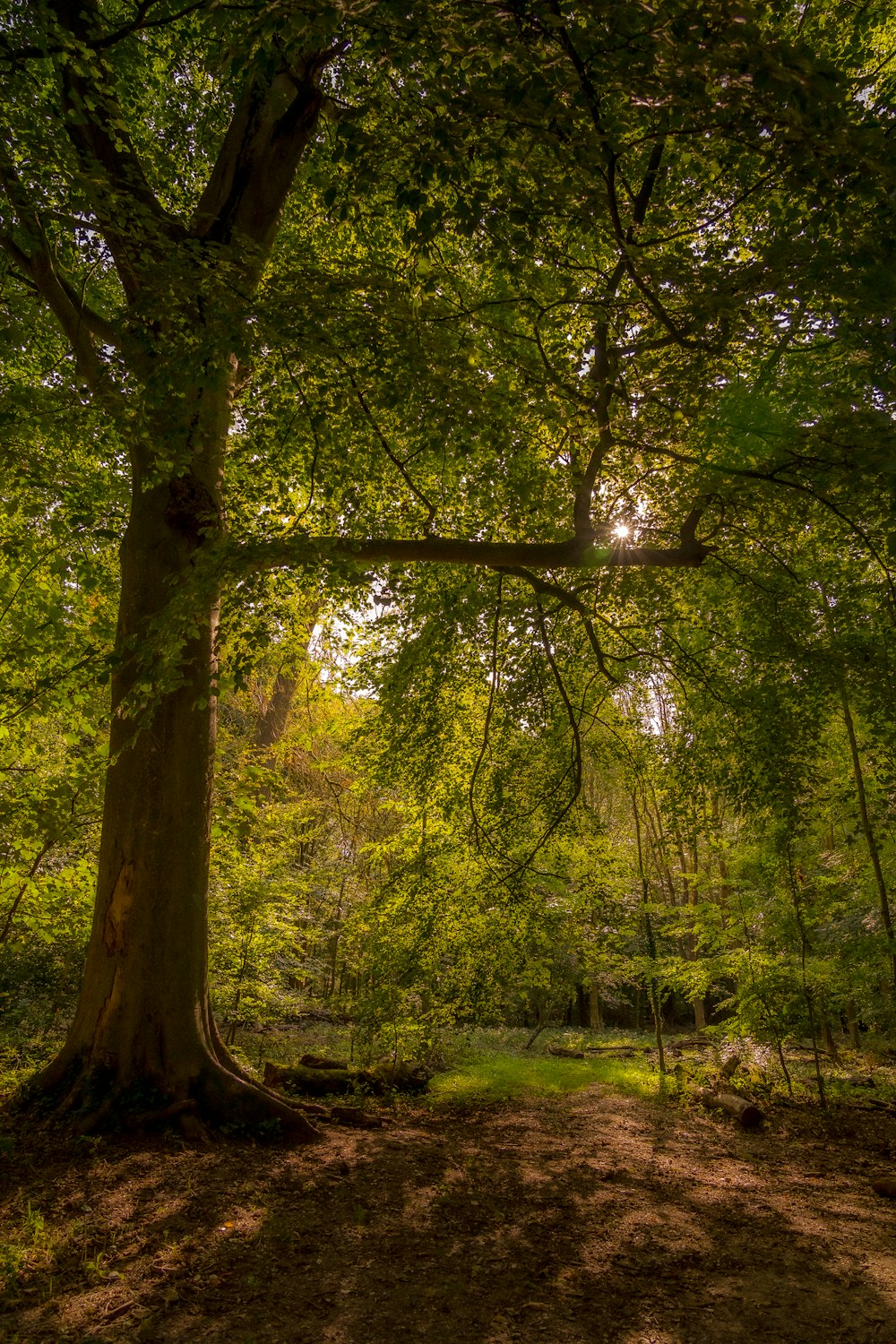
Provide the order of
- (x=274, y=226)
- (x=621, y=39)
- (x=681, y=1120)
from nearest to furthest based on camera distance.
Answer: (x=621, y=39)
(x=274, y=226)
(x=681, y=1120)

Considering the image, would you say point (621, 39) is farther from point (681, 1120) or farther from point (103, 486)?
point (681, 1120)

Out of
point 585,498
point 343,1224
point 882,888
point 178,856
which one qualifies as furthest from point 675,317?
point 882,888

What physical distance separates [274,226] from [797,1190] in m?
9.34

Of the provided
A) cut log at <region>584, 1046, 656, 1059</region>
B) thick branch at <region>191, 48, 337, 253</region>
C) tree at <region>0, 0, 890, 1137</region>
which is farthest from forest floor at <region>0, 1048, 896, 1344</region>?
cut log at <region>584, 1046, 656, 1059</region>

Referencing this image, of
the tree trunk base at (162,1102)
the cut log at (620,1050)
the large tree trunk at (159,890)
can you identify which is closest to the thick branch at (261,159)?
the large tree trunk at (159,890)

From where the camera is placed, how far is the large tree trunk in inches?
203

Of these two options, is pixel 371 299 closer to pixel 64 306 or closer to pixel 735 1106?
pixel 64 306

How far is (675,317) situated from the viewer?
16.0 feet

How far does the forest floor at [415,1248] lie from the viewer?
10.6 feet

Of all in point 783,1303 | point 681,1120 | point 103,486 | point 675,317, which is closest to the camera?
point 783,1303

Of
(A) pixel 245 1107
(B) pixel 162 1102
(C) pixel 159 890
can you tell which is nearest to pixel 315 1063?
(A) pixel 245 1107

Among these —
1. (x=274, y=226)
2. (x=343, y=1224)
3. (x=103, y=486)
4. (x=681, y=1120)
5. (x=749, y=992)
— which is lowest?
(x=681, y=1120)

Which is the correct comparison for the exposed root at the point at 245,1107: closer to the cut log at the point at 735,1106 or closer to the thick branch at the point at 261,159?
the cut log at the point at 735,1106

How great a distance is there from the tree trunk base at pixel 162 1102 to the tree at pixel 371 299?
0.03 metres
